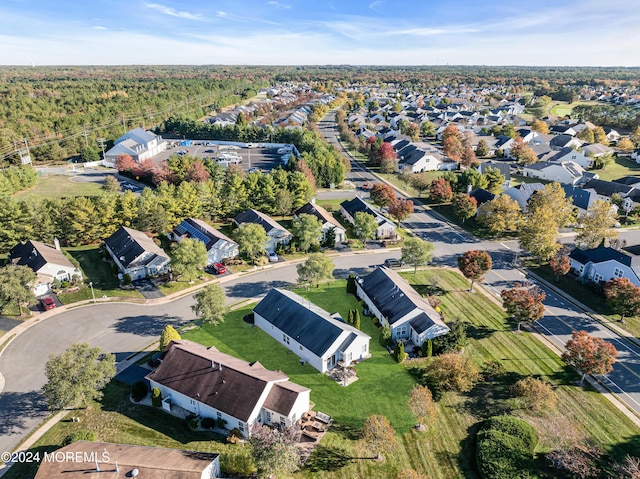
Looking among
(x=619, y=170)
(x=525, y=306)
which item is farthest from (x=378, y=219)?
(x=619, y=170)

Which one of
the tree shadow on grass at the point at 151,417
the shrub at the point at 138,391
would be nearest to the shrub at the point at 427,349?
the tree shadow on grass at the point at 151,417

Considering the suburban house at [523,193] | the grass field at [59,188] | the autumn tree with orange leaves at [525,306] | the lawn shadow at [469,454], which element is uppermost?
the suburban house at [523,193]

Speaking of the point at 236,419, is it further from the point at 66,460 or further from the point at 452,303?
the point at 452,303

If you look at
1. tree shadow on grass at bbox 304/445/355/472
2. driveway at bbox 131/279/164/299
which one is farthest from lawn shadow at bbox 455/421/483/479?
driveway at bbox 131/279/164/299

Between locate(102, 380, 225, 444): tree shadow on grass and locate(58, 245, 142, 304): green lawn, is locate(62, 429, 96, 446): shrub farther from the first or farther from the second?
locate(58, 245, 142, 304): green lawn

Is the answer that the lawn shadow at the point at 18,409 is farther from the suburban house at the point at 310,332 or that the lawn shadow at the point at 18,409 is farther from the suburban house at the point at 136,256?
the suburban house at the point at 310,332

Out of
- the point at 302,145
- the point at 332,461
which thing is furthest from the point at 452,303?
the point at 302,145
